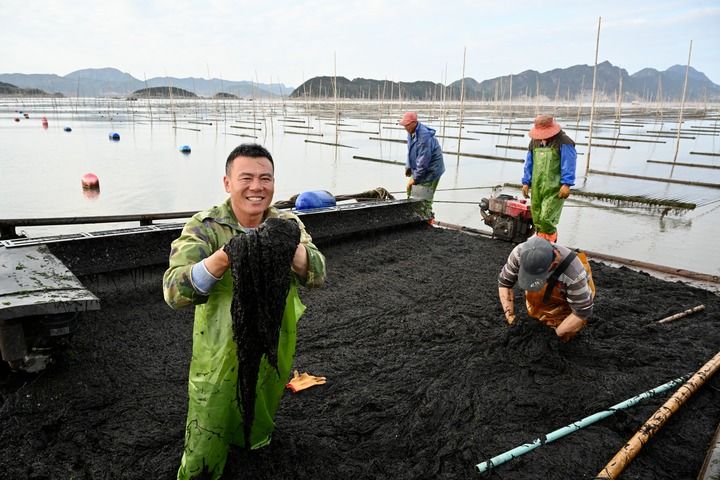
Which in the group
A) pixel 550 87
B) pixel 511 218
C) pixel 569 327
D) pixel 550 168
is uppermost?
pixel 550 87

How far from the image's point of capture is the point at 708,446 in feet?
7.66

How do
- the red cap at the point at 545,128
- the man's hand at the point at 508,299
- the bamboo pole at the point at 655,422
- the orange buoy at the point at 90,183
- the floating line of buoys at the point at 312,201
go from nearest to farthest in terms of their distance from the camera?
1. the bamboo pole at the point at 655,422
2. the man's hand at the point at 508,299
3. the red cap at the point at 545,128
4. the floating line of buoys at the point at 312,201
5. the orange buoy at the point at 90,183

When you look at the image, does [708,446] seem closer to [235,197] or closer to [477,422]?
[477,422]

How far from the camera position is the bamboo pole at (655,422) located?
207cm

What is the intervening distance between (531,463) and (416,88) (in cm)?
13149

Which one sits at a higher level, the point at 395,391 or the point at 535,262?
the point at 535,262

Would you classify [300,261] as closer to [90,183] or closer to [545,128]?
[545,128]

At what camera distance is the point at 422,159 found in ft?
20.1

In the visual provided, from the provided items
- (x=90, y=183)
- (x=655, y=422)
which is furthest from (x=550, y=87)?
(x=655, y=422)

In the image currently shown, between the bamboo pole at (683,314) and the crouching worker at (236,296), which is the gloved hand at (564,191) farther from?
the crouching worker at (236,296)

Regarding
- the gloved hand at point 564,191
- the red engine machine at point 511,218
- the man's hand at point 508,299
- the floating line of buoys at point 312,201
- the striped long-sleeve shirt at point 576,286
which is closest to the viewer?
the striped long-sleeve shirt at point 576,286

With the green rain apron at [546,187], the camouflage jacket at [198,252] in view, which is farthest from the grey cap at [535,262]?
the green rain apron at [546,187]

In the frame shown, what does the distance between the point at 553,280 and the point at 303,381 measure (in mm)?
1624

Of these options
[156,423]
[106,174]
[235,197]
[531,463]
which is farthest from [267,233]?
[106,174]
